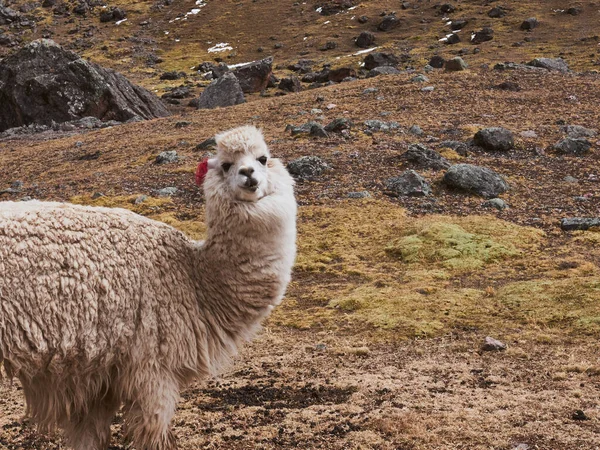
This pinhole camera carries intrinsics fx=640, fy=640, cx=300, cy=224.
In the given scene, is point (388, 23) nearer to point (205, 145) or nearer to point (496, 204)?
point (205, 145)

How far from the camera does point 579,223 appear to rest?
621 inches

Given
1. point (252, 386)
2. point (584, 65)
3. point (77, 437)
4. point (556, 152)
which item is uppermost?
point (77, 437)

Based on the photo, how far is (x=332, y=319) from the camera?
11.5 metres

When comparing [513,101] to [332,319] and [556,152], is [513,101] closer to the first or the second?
[556,152]

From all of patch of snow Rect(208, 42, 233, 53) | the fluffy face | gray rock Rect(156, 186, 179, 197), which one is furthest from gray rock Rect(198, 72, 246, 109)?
patch of snow Rect(208, 42, 233, 53)

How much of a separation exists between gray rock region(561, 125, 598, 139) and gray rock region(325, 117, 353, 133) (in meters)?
8.17

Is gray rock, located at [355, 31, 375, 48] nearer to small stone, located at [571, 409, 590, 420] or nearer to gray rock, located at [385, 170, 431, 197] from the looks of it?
gray rock, located at [385, 170, 431, 197]

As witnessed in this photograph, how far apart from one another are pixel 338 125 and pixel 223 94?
59.6 feet

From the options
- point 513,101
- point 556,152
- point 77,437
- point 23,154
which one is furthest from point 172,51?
point 77,437

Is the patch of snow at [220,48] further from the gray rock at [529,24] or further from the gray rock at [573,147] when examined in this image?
the gray rock at [573,147]

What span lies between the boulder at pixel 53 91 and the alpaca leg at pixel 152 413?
34.1m

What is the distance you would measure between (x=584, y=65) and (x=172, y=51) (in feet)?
170

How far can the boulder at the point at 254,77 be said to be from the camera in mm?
51375

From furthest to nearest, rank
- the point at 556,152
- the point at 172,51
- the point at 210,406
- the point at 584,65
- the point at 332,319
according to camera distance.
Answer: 1. the point at 172,51
2. the point at 584,65
3. the point at 556,152
4. the point at 332,319
5. the point at 210,406
